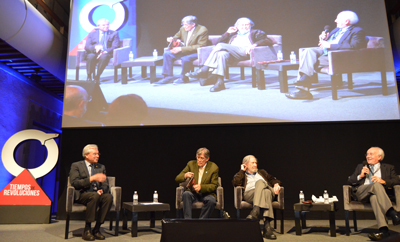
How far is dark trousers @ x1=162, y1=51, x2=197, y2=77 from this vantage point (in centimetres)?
511

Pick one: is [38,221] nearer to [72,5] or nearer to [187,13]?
[72,5]

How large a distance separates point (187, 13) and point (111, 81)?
5.26ft

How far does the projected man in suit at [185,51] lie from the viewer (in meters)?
5.10

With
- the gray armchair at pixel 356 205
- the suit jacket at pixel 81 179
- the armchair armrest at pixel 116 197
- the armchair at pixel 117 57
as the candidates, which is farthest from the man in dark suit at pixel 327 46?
the suit jacket at pixel 81 179

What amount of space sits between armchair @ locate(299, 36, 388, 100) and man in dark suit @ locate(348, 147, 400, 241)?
1.40 metres

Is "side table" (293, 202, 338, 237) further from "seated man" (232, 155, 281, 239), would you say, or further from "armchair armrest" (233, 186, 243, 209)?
"armchair armrest" (233, 186, 243, 209)

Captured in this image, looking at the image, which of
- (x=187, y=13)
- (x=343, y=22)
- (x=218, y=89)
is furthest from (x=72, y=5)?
(x=343, y=22)

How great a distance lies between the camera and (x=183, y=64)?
16.8 feet

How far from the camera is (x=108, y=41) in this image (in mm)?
5289

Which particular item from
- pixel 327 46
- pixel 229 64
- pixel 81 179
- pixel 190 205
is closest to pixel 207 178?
pixel 190 205

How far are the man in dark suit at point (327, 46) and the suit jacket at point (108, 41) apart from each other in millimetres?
2864

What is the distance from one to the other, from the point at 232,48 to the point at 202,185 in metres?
2.28

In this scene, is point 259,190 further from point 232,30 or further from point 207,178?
point 232,30

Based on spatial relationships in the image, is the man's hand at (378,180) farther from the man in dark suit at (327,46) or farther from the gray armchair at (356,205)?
the man in dark suit at (327,46)
